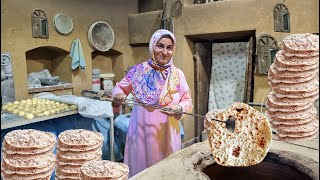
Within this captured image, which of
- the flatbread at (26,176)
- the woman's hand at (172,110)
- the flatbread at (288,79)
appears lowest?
the flatbread at (26,176)

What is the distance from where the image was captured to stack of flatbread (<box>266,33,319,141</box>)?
1.52 m

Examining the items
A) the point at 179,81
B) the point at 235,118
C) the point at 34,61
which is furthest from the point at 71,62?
the point at 235,118

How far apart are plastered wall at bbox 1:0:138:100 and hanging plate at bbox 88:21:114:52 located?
0.11 m

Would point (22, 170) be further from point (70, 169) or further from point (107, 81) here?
point (107, 81)

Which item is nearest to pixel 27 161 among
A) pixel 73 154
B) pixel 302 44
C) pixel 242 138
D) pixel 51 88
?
pixel 73 154

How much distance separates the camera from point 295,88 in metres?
1.54

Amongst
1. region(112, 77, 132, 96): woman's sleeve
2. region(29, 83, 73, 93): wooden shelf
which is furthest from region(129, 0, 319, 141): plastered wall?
region(112, 77, 132, 96): woman's sleeve

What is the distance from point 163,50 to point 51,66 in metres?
3.37

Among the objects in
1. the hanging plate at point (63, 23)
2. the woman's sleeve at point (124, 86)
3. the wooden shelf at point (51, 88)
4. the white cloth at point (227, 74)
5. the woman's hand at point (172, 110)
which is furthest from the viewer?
the white cloth at point (227, 74)

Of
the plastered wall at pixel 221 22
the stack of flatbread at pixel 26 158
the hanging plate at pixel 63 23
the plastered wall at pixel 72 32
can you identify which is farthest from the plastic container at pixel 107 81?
the stack of flatbread at pixel 26 158

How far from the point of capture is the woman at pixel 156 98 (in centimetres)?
256

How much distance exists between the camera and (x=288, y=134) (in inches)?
63.1

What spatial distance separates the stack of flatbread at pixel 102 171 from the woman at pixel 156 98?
1.16 m

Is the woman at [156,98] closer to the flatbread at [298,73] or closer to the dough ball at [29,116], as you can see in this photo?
the flatbread at [298,73]
